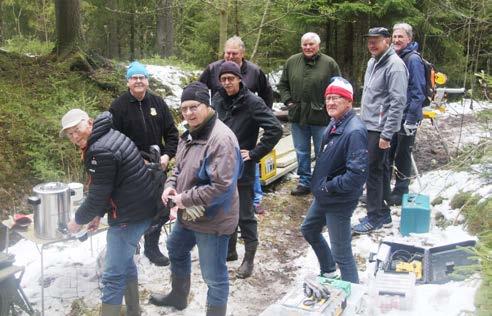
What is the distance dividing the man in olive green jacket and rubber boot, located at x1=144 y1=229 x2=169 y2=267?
2.50 m

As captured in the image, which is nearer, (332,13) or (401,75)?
(401,75)

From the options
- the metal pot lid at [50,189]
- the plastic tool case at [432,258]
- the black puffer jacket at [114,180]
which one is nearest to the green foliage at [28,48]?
the metal pot lid at [50,189]

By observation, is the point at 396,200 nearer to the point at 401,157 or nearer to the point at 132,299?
the point at 401,157

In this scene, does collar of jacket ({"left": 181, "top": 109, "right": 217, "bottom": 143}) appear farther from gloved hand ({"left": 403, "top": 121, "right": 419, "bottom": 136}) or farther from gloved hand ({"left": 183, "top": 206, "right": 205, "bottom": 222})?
gloved hand ({"left": 403, "top": 121, "right": 419, "bottom": 136})

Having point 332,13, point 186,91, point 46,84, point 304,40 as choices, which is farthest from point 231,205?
point 332,13

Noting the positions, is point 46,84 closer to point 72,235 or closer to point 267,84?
point 267,84

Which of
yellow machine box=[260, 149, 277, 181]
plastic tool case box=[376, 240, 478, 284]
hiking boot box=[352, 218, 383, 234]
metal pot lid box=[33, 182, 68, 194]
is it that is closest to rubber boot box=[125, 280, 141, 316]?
metal pot lid box=[33, 182, 68, 194]

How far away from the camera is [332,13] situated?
10430 mm

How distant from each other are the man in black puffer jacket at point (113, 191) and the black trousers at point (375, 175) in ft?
8.84

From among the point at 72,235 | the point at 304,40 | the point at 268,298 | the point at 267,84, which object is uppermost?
the point at 304,40

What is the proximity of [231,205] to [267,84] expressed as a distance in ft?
7.21

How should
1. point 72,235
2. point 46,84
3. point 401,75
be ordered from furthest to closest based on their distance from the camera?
point 46,84, point 401,75, point 72,235

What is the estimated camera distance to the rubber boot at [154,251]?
4.79 metres

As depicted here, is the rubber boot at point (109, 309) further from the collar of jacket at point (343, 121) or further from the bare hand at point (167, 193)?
the collar of jacket at point (343, 121)
